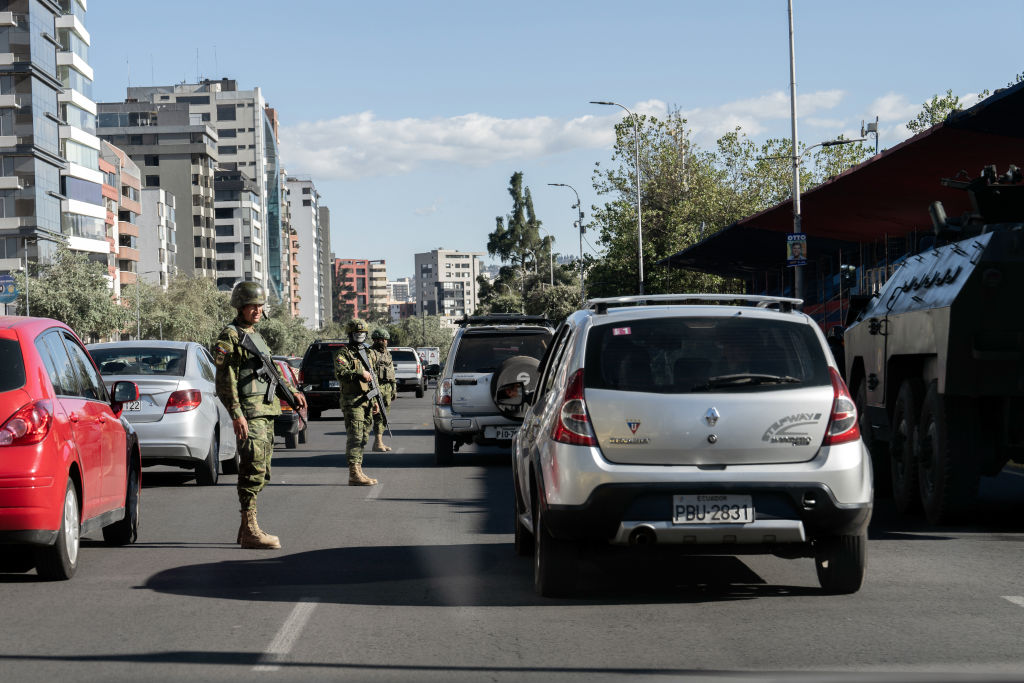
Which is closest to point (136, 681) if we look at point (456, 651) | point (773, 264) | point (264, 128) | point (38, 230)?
point (456, 651)

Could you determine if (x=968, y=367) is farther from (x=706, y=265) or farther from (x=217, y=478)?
(x=706, y=265)

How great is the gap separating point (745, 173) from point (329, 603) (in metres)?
56.9

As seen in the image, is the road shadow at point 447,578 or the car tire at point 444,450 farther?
the car tire at point 444,450

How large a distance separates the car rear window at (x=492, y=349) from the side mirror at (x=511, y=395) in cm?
746

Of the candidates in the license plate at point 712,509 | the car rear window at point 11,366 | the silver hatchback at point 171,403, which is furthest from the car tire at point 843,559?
the silver hatchback at point 171,403

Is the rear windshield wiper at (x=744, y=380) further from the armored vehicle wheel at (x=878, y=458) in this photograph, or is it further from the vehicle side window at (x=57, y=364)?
the armored vehicle wheel at (x=878, y=458)

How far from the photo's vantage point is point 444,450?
60.1 feet

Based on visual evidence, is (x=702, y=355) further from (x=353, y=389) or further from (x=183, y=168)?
(x=183, y=168)

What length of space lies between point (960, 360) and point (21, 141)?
7736 cm

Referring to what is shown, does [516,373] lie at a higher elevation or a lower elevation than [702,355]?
lower

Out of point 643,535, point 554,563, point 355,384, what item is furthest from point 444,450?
point 643,535

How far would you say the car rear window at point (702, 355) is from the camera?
7531 mm

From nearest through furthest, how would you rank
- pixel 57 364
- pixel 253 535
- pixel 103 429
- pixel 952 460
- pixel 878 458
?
pixel 57 364 < pixel 103 429 < pixel 253 535 < pixel 952 460 < pixel 878 458

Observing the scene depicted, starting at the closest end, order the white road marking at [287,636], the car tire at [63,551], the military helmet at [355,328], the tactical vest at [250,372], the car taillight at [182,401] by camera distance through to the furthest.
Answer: the white road marking at [287,636] < the car tire at [63,551] < the tactical vest at [250,372] < the car taillight at [182,401] < the military helmet at [355,328]
